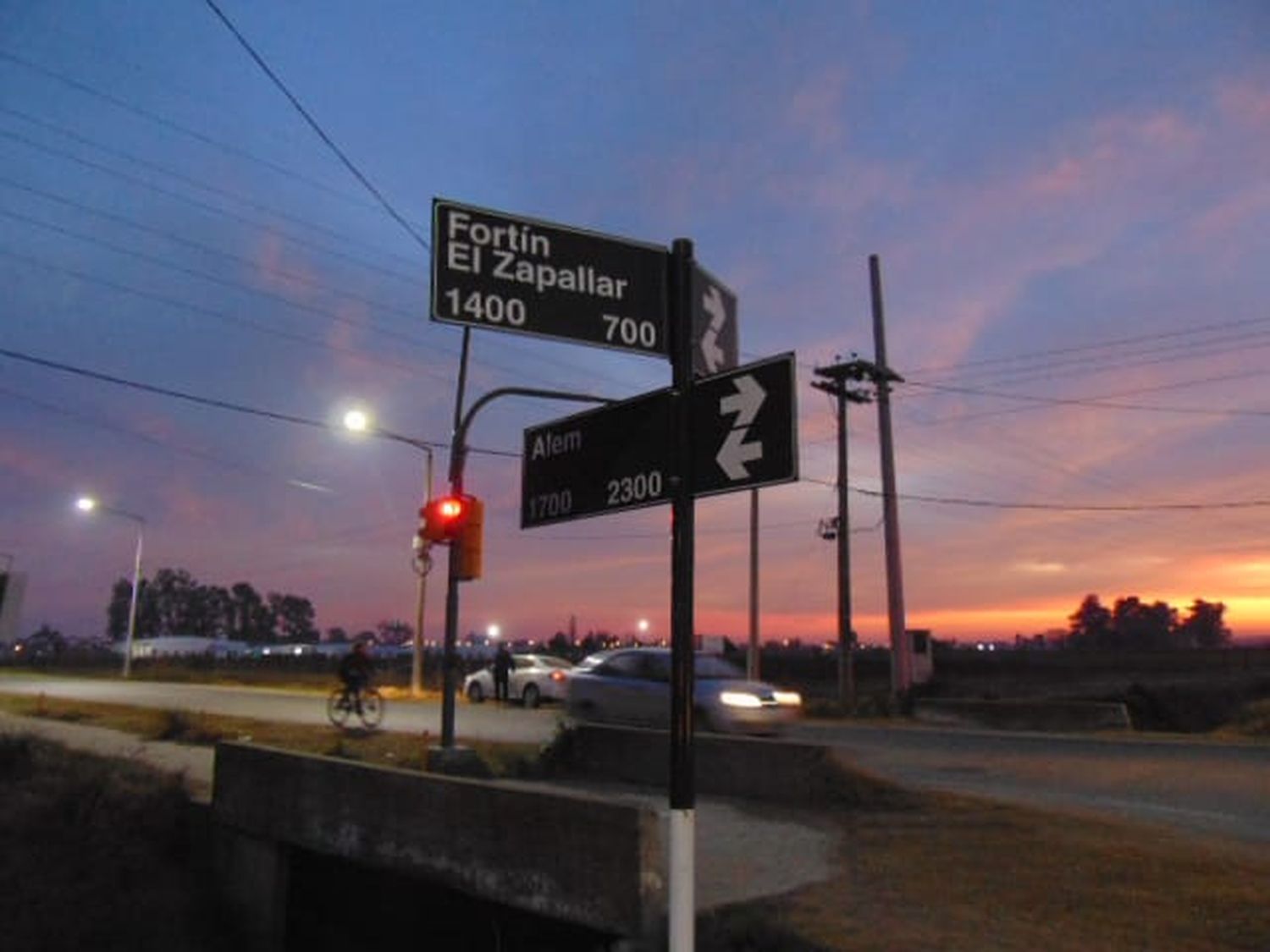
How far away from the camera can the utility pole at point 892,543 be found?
29.0m

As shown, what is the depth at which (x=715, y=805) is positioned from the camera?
10.6 m

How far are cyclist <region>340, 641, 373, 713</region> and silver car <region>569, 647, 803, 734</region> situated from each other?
4.05 meters

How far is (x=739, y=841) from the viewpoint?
8.71m

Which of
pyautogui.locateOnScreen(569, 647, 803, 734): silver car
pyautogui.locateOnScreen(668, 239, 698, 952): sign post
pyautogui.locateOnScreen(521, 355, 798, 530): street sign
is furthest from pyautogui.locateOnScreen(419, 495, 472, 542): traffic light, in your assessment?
pyautogui.locateOnScreen(668, 239, 698, 952): sign post

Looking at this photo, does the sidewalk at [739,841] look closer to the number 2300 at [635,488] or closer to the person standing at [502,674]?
the number 2300 at [635,488]

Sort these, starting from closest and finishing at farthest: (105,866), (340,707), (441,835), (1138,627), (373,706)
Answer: (441,835) → (105,866) → (340,707) → (373,706) → (1138,627)

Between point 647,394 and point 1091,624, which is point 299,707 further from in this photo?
point 1091,624

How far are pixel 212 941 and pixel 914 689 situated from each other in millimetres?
23868

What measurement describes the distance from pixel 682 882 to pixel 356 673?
57.9 feet

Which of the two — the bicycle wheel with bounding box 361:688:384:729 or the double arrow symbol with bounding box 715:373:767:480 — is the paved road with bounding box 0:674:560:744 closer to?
the bicycle wheel with bounding box 361:688:384:729

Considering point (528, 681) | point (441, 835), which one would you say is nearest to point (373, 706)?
point (528, 681)

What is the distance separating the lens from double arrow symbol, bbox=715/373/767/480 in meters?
4.22

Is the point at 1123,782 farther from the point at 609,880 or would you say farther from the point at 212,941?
the point at 212,941

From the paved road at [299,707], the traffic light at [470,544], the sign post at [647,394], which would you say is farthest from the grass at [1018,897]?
the paved road at [299,707]
